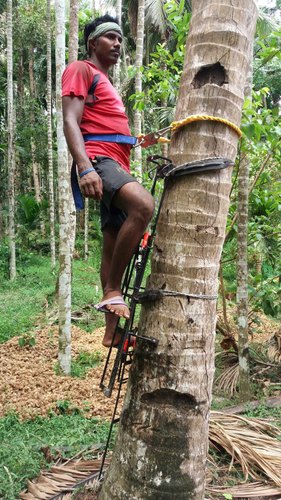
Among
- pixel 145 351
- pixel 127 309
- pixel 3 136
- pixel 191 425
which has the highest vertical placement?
pixel 3 136

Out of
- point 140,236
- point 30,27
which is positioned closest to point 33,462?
point 140,236

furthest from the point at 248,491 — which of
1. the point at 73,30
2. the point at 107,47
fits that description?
the point at 73,30

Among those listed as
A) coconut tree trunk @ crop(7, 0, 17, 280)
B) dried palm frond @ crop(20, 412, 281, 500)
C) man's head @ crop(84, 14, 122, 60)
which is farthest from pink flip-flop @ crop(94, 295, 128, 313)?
coconut tree trunk @ crop(7, 0, 17, 280)

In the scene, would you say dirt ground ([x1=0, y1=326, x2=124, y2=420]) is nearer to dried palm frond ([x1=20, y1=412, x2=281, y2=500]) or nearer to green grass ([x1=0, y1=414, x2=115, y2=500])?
green grass ([x1=0, y1=414, x2=115, y2=500])

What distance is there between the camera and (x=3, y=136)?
14461 millimetres

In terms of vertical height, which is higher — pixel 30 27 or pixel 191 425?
pixel 30 27

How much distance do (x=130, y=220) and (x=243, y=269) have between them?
9.94 ft

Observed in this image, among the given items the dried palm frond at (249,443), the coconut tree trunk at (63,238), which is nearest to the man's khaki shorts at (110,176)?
the dried palm frond at (249,443)

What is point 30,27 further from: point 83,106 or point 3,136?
point 83,106

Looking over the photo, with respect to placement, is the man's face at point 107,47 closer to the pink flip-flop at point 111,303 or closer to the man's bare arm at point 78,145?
the man's bare arm at point 78,145

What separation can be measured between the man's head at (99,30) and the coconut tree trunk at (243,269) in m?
2.44

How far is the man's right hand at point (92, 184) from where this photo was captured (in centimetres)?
217

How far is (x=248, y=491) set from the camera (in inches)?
110

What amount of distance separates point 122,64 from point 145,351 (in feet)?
46.4
